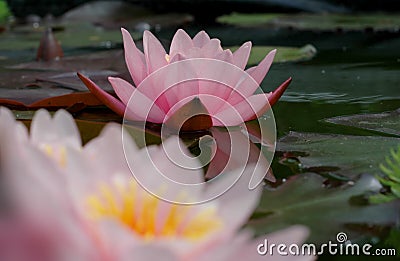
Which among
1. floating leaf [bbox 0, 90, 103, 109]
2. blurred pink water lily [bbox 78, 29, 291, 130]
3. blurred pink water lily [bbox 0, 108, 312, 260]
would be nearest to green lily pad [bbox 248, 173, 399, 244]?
blurred pink water lily [bbox 0, 108, 312, 260]

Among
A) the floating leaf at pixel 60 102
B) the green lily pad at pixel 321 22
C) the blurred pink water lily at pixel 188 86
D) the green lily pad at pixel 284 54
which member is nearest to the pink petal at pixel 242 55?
the blurred pink water lily at pixel 188 86

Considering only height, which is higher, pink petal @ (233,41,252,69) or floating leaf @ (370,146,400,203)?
pink petal @ (233,41,252,69)

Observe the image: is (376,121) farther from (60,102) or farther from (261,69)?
(60,102)

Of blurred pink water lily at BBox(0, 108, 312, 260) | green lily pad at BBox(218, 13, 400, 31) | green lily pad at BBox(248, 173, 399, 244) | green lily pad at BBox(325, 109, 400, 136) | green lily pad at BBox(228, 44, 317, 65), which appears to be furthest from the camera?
green lily pad at BBox(218, 13, 400, 31)

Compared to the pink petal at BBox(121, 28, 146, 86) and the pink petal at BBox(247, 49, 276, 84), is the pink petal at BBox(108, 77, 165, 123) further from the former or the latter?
the pink petal at BBox(247, 49, 276, 84)

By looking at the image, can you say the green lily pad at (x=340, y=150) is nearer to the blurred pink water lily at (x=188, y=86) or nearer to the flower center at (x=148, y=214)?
the blurred pink water lily at (x=188, y=86)

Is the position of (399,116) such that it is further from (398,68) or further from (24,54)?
(24,54)

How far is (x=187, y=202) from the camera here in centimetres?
43

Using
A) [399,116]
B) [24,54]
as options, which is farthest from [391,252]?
[24,54]

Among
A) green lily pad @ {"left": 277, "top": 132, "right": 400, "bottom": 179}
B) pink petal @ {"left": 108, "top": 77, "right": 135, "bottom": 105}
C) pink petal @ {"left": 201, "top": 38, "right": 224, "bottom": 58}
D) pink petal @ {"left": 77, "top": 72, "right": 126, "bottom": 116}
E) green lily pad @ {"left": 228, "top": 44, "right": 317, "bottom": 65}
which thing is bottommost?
green lily pad @ {"left": 228, "top": 44, "right": 317, "bottom": 65}

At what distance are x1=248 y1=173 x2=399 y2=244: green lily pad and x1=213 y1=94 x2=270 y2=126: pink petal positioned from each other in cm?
28

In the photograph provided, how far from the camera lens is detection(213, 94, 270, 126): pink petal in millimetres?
923

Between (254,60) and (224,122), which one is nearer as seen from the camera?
(224,122)

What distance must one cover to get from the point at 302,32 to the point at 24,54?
141 centimetres
